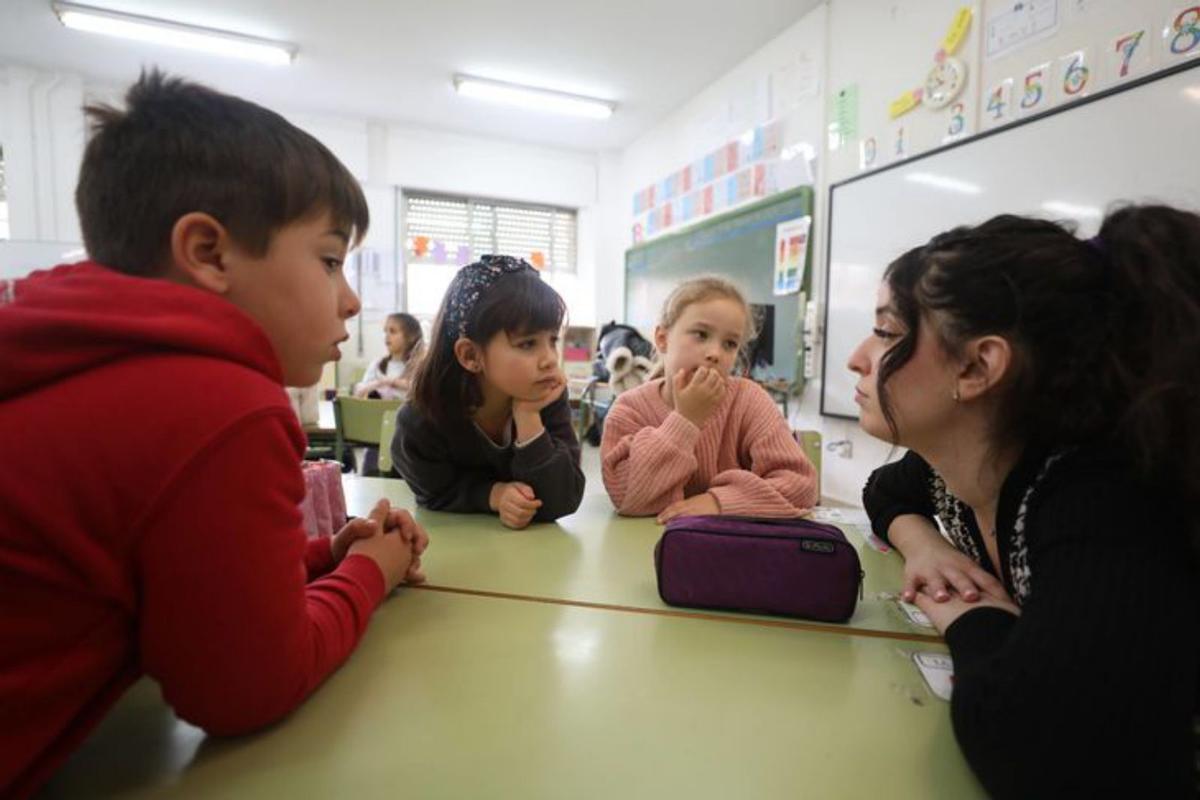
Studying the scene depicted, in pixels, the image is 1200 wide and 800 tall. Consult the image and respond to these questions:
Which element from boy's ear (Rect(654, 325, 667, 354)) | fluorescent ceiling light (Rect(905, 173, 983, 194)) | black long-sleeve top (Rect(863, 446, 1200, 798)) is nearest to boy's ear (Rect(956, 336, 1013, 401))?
black long-sleeve top (Rect(863, 446, 1200, 798))

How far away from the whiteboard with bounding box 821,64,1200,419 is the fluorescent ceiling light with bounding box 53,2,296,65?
147 inches

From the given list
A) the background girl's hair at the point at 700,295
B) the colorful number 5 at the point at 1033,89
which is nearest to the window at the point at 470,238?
the colorful number 5 at the point at 1033,89

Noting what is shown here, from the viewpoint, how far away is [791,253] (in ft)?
11.7

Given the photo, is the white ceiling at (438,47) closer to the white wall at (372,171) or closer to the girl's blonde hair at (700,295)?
the white wall at (372,171)

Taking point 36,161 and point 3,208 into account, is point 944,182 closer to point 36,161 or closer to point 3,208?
point 36,161

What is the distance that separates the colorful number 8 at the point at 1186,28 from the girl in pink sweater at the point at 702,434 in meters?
1.63

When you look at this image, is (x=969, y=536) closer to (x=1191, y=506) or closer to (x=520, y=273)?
(x=1191, y=506)

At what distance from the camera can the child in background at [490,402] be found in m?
1.14

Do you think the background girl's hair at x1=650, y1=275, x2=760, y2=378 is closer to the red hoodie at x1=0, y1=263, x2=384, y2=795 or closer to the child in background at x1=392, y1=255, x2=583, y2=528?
the child in background at x1=392, y1=255, x2=583, y2=528

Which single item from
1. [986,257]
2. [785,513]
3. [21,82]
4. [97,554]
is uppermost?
[21,82]

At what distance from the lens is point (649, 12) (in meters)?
3.48

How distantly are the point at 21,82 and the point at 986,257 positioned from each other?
6.21 m

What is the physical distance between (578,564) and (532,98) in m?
4.63

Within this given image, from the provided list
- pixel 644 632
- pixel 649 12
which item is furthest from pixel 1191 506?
pixel 649 12
